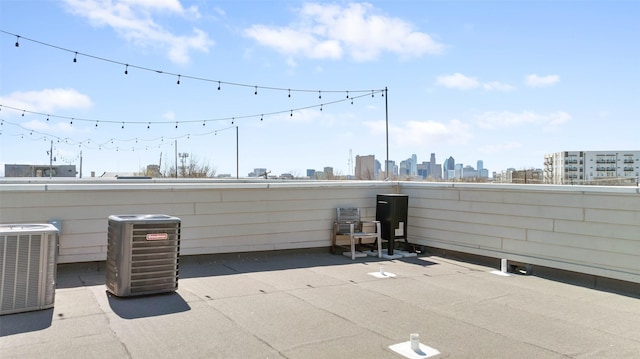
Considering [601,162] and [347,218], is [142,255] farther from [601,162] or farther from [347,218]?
[601,162]

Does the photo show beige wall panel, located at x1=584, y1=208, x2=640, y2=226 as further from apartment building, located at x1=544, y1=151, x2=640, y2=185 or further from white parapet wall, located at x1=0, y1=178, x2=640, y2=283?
apartment building, located at x1=544, y1=151, x2=640, y2=185

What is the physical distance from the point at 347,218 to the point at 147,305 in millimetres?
3916

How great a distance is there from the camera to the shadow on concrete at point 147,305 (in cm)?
391

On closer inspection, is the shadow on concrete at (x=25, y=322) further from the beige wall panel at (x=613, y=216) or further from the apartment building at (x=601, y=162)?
the apartment building at (x=601, y=162)

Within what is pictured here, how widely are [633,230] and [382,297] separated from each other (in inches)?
117

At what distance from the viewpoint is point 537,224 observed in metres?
5.96

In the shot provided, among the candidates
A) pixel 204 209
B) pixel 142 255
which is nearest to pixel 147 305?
pixel 142 255

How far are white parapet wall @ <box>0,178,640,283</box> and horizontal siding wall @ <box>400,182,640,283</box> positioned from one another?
0.04ft

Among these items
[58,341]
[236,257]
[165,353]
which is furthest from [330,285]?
[58,341]

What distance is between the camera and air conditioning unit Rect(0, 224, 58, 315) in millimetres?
3672

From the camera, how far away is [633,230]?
16.5 ft

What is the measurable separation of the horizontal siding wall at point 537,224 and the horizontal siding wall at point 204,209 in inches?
43.8

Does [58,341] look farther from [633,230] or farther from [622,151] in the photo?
[622,151]

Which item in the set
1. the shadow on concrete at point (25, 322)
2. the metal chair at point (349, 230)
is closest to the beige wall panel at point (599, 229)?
the metal chair at point (349, 230)
